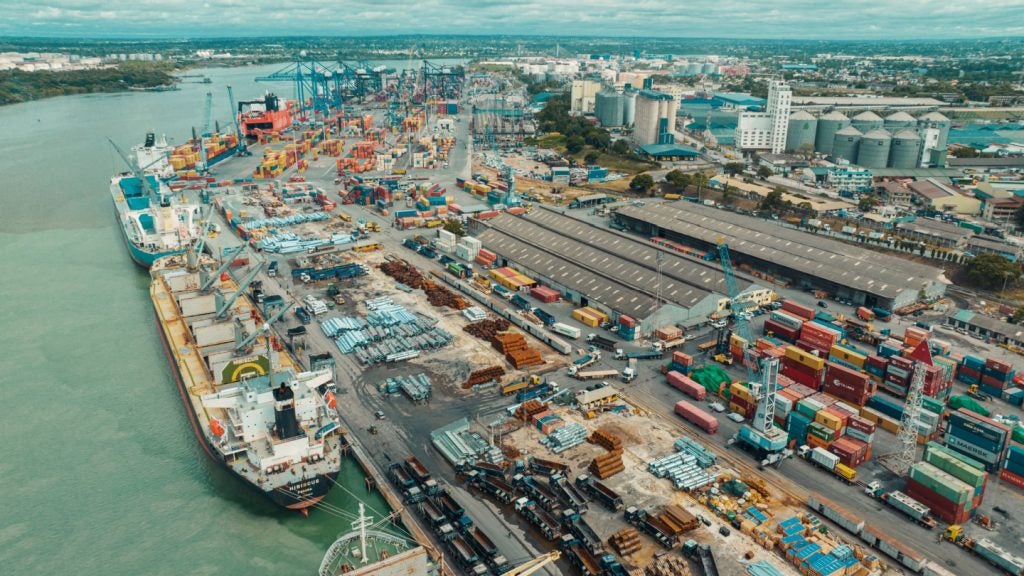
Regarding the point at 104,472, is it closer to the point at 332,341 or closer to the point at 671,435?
the point at 332,341

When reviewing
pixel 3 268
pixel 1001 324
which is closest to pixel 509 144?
pixel 3 268

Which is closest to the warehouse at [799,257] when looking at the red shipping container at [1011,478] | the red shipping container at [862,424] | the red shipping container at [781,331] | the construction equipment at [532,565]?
the red shipping container at [781,331]

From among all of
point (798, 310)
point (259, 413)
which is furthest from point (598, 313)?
point (259, 413)

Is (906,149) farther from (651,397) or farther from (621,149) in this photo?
(651,397)

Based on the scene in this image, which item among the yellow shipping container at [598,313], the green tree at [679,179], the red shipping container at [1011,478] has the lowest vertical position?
the red shipping container at [1011,478]

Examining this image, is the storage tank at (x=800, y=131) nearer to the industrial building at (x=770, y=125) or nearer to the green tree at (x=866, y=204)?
the industrial building at (x=770, y=125)

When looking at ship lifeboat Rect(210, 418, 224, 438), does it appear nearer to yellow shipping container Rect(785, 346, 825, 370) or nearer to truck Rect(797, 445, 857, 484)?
truck Rect(797, 445, 857, 484)
